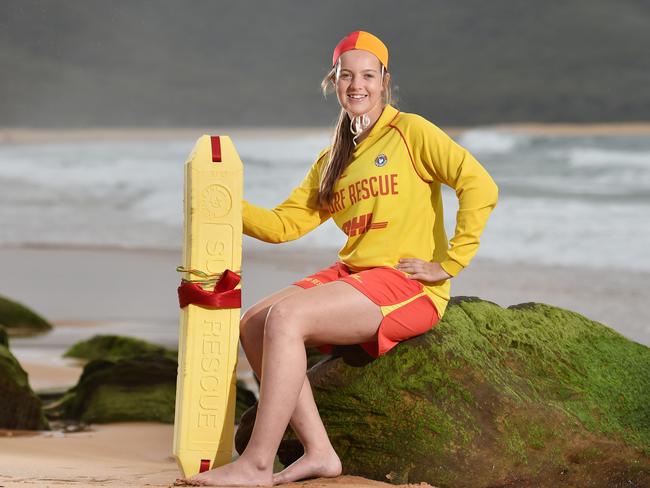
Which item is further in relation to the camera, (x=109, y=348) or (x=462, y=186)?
(x=109, y=348)

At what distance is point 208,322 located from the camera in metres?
3.88

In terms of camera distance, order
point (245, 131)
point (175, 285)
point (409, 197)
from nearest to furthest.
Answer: point (409, 197) < point (175, 285) < point (245, 131)

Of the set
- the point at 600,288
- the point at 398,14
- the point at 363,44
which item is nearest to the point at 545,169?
the point at 600,288

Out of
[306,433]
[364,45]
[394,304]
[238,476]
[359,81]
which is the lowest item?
[238,476]

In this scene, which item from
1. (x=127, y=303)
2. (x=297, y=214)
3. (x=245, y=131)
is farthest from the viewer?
(x=245, y=131)

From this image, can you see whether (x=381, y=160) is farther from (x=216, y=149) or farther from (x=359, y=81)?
(x=216, y=149)

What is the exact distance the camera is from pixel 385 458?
3953mm

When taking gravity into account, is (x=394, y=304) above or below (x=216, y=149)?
below

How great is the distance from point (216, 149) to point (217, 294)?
49cm

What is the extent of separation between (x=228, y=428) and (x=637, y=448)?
1.47 meters

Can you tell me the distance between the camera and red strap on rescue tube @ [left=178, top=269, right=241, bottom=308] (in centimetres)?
385

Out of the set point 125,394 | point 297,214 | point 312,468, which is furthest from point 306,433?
point 125,394

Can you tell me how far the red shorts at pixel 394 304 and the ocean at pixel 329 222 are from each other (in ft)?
29.0

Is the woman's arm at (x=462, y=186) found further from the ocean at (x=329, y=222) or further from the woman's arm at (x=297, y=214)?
the ocean at (x=329, y=222)
